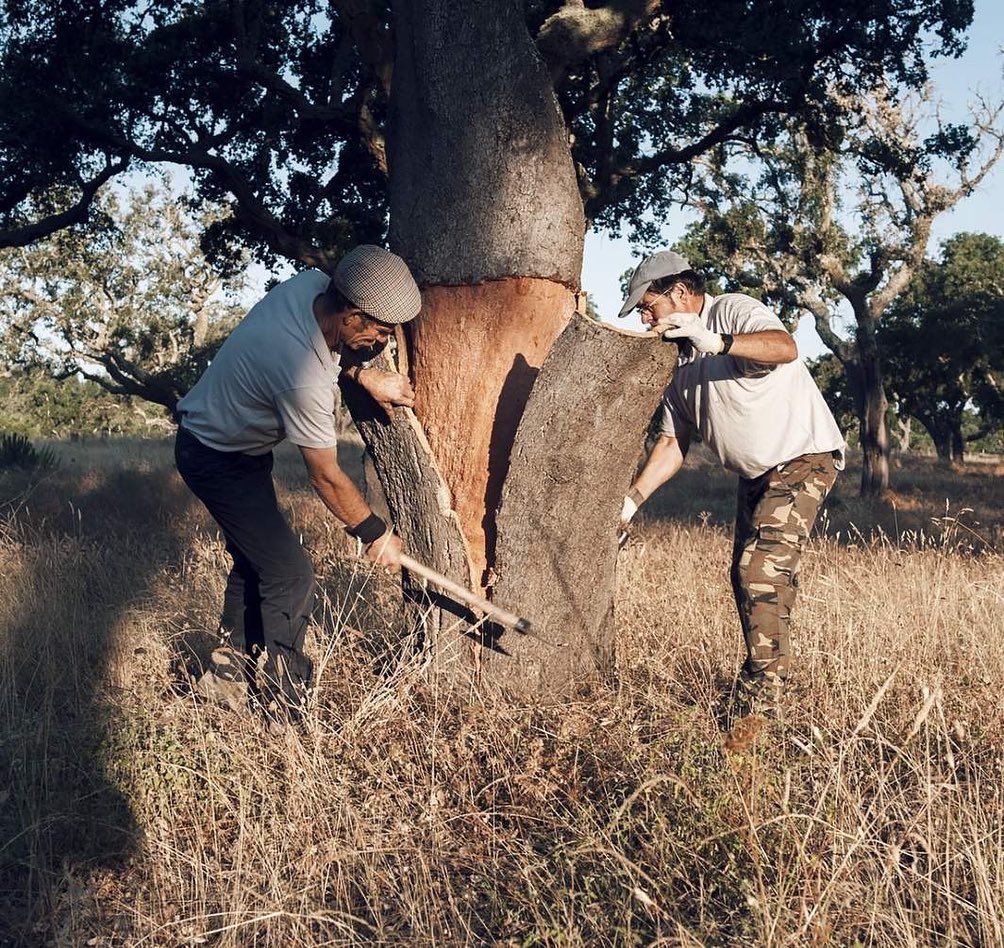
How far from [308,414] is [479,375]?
0.79m

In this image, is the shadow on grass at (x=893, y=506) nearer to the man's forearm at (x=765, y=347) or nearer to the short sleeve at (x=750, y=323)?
the short sleeve at (x=750, y=323)

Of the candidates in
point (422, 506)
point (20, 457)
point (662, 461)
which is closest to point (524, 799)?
point (422, 506)

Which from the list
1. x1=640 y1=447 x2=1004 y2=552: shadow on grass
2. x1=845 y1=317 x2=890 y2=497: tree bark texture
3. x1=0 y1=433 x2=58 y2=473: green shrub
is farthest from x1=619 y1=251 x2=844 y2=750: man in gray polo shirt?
x1=845 y1=317 x2=890 y2=497: tree bark texture

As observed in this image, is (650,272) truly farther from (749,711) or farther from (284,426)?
(749,711)

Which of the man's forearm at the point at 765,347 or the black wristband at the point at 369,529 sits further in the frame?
the black wristband at the point at 369,529

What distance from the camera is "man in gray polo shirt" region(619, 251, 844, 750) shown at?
14.5 feet

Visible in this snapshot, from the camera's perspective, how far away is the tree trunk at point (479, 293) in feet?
14.8

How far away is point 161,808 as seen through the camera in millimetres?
3717

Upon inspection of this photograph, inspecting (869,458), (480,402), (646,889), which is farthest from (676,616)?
(869,458)

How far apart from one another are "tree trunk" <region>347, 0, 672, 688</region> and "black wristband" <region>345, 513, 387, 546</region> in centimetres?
15

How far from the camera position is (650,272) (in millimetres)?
4625

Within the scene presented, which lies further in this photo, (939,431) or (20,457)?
(939,431)

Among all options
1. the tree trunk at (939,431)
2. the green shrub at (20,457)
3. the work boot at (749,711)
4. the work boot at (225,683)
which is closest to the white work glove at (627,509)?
the work boot at (749,711)

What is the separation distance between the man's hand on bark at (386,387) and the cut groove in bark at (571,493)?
568 millimetres
